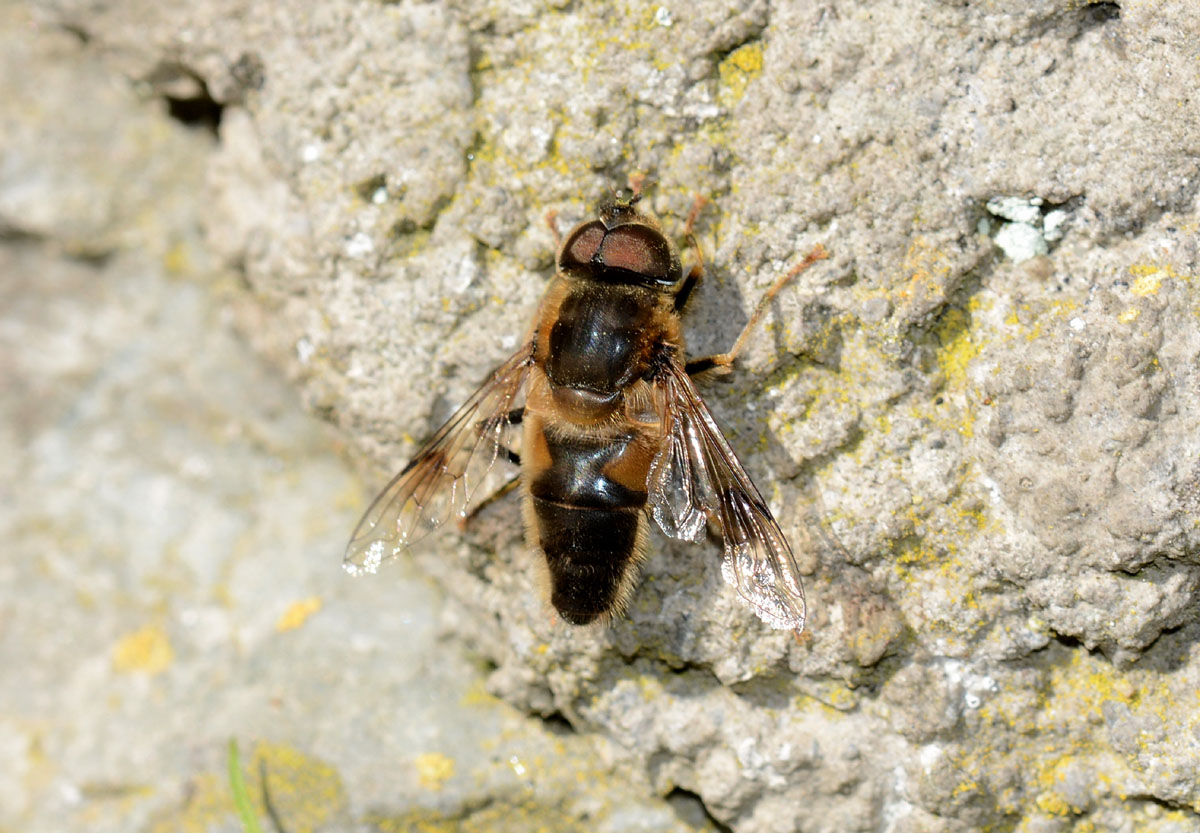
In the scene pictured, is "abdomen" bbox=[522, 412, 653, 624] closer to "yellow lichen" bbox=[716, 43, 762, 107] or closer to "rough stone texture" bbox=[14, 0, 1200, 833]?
"rough stone texture" bbox=[14, 0, 1200, 833]

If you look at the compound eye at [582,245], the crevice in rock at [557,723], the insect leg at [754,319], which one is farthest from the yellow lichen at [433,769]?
the compound eye at [582,245]

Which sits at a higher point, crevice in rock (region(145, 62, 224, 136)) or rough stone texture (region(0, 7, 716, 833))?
crevice in rock (region(145, 62, 224, 136))

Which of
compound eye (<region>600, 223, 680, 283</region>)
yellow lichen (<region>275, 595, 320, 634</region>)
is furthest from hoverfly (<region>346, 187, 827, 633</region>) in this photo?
yellow lichen (<region>275, 595, 320, 634</region>)

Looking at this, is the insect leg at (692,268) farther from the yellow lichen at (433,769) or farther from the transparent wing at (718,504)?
the yellow lichen at (433,769)

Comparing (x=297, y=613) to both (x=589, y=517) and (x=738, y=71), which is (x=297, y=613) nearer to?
(x=589, y=517)

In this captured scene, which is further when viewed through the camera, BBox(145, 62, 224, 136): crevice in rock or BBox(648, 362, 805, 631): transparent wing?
BBox(145, 62, 224, 136): crevice in rock

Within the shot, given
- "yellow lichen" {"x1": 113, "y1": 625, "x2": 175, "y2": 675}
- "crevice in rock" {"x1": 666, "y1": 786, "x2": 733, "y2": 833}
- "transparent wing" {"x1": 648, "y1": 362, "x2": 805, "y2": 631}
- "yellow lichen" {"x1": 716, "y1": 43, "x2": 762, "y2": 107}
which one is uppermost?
"yellow lichen" {"x1": 716, "y1": 43, "x2": 762, "y2": 107}

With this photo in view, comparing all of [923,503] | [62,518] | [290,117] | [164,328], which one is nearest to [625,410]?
[923,503]

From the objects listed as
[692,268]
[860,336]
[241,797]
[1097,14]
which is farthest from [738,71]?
[241,797]
